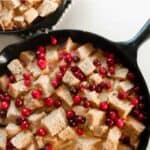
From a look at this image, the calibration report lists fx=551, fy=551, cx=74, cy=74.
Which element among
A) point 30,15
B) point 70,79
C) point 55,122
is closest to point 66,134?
point 55,122

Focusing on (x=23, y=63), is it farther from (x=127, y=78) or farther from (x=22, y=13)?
(x=127, y=78)

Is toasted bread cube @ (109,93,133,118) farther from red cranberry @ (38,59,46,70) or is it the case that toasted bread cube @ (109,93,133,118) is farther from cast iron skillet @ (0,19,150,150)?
red cranberry @ (38,59,46,70)

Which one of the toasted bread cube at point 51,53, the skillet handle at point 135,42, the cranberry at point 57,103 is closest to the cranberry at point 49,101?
the cranberry at point 57,103

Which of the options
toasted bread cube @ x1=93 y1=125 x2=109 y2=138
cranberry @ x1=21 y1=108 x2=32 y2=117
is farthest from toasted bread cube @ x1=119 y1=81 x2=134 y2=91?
cranberry @ x1=21 y1=108 x2=32 y2=117

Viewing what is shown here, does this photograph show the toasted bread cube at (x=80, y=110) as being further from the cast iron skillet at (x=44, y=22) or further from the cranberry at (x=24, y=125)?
the cast iron skillet at (x=44, y=22)

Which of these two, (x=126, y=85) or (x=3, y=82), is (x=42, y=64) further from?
(x=126, y=85)
